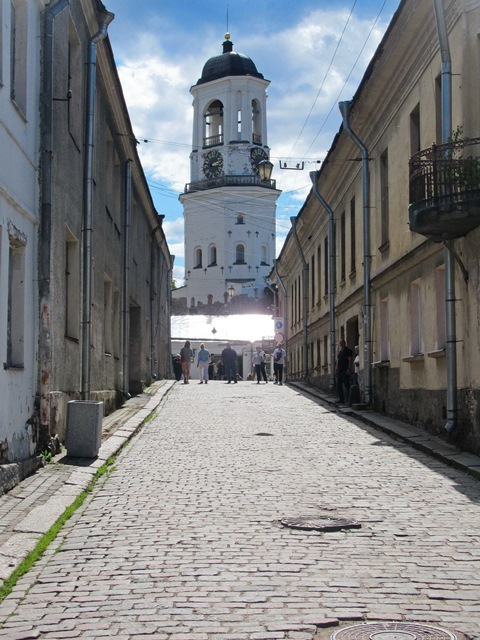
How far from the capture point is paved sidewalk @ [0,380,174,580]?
6.61 meters

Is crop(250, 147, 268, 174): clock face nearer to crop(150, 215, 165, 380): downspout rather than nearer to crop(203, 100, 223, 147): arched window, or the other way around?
crop(203, 100, 223, 147): arched window

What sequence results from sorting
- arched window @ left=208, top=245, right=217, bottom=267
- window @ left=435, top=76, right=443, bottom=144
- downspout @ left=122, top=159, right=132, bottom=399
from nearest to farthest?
window @ left=435, top=76, right=443, bottom=144 < downspout @ left=122, top=159, right=132, bottom=399 < arched window @ left=208, top=245, right=217, bottom=267

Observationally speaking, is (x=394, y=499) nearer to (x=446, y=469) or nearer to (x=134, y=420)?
(x=446, y=469)

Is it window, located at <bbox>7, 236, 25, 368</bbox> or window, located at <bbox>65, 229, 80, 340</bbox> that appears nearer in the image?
window, located at <bbox>7, 236, 25, 368</bbox>

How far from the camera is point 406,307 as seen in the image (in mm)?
16844

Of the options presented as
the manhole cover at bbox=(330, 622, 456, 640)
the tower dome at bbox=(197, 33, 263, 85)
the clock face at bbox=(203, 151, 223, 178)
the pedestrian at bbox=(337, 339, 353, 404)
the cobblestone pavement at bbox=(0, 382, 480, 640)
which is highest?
the tower dome at bbox=(197, 33, 263, 85)

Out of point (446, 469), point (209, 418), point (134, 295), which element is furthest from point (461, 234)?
point (134, 295)

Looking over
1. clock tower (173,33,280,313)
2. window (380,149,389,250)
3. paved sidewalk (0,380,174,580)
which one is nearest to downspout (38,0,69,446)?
paved sidewalk (0,380,174,580)

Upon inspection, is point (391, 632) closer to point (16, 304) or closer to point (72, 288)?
point (16, 304)

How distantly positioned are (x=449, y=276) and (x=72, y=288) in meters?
5.36

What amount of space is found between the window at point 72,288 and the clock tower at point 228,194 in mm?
58244

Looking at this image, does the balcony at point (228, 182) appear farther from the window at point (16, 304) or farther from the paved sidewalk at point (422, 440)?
the window at point (16, 304)

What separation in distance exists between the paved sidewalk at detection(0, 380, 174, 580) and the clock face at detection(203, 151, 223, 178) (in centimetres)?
6083

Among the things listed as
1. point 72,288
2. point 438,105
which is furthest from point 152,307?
point 438,105
